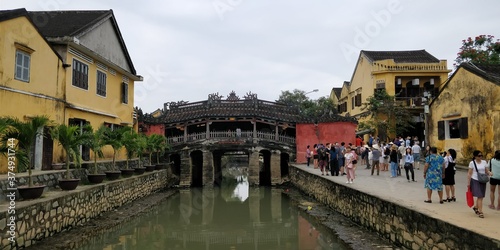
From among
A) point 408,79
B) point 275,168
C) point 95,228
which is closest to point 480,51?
point 408,79

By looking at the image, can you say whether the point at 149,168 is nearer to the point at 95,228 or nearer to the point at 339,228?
the point at 95,228

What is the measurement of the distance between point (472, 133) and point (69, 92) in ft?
51.4

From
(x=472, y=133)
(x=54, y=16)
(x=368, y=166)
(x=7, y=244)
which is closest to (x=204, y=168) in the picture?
(x=368, y=166)

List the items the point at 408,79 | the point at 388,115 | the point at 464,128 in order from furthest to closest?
1. the point at 408,79
2. the point at 388,115
3. the point at 464,128

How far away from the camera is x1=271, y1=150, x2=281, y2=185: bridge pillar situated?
23359mm

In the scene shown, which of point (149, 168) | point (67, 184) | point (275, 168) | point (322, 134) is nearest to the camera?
point (67, 184)

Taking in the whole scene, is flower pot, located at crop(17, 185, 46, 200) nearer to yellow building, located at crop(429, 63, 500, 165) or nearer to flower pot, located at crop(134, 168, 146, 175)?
flower pot, located at crop(134, 168, 146, 175)

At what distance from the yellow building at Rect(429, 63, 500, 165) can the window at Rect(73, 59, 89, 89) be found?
51.0 feet

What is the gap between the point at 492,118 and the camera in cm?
1335

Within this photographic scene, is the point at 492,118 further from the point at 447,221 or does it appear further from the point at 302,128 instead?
the point at 302,128

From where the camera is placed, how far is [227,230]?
11.0 metres

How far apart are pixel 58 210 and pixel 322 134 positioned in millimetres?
18255

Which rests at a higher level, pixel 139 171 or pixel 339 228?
pixel 139 171

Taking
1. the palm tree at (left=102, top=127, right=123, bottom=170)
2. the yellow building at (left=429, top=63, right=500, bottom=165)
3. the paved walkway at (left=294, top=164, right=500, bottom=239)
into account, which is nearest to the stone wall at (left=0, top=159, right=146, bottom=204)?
the palm tree at (left=102, top=127, right=123, bottom=170)
